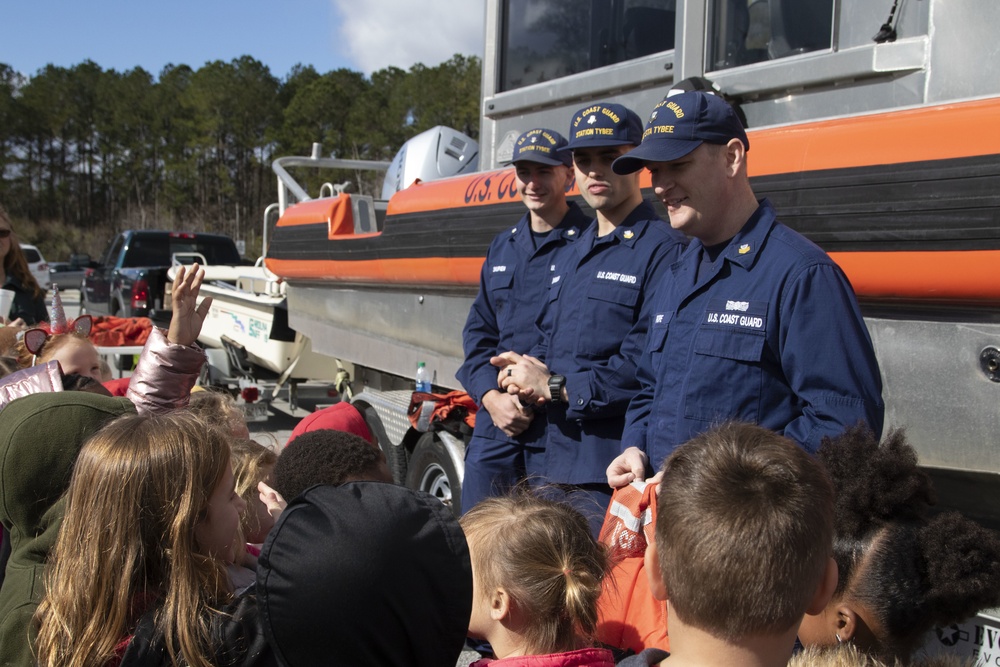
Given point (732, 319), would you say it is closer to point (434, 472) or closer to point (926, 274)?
point (926, 274)

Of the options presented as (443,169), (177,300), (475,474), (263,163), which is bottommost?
(475,474)

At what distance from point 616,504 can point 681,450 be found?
2.52 feet

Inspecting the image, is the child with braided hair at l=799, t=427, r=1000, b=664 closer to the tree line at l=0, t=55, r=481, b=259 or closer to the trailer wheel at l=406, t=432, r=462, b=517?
the trailer wheel at l=406, t=432, r=462, b=517

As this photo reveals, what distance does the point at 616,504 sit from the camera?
2225mm

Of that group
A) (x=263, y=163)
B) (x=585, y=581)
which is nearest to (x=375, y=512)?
(x=585, y=581)

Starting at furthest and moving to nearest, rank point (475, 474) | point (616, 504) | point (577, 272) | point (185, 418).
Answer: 1. point (475, 474)
2. point (577, 272)
3. point (616, 504)
4. point (185, 418)

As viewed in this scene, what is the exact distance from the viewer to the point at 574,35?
458 centimetres

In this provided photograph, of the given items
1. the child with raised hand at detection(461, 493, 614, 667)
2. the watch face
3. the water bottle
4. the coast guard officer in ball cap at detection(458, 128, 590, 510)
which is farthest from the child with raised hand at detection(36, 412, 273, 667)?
the water bottle

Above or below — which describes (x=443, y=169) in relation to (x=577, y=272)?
above

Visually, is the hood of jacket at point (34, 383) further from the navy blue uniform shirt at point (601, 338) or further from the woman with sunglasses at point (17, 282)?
the woman with sunglasses at point (17, 282)

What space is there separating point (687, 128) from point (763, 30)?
1.53 metres

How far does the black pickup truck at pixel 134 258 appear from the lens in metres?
13.5

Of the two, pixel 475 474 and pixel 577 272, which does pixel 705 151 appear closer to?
pixel 577 272

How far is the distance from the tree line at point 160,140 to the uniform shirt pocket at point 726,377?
42.9 metres
